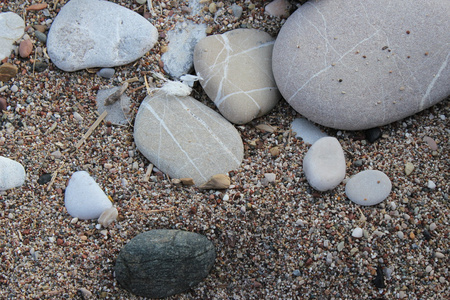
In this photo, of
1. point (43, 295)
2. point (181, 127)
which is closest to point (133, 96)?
point (181, 127)

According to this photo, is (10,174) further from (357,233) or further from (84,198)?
(357,233)

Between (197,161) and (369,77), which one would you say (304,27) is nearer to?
(369,77)

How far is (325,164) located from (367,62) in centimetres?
63

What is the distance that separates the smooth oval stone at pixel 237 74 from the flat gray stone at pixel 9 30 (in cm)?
116

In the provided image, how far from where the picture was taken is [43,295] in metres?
2.26

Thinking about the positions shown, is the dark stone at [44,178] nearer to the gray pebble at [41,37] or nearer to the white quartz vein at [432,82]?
the gray pebble at [41,37]

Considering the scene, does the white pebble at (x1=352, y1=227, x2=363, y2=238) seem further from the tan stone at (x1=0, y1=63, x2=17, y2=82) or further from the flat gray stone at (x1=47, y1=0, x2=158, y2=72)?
the tan stone at (x1=0, y1=63, x2=17, y2=82)

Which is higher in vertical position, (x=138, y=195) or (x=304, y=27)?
(x=304, y=27)

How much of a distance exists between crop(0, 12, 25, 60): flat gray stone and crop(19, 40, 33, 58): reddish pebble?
0.23ft

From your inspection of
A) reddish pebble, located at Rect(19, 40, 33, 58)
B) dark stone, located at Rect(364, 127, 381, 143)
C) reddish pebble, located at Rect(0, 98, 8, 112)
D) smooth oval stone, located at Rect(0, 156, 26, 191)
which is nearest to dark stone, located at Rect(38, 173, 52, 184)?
smooth oval stone, located at Rect(0, 156, 26, 191)

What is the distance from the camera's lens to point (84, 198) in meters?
2.36

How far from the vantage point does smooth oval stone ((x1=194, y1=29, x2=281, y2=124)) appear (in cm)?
249

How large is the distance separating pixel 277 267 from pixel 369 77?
1.19 metres

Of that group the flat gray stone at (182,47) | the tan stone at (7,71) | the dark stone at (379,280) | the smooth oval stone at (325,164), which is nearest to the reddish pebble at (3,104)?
the tan stone at (7,71)
